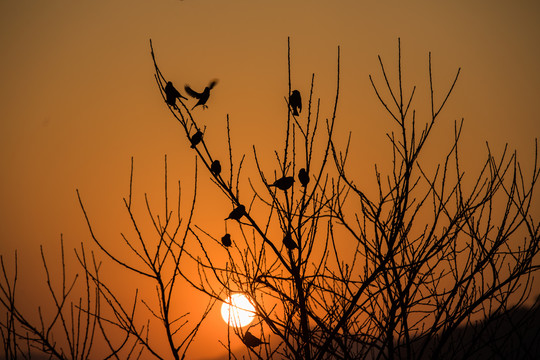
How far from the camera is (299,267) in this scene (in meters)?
3.55

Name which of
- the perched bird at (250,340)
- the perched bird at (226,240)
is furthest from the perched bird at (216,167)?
the perched bird at (250,340)

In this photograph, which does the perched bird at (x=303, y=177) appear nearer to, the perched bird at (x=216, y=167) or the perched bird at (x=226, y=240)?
the perched bird at (x=216, y=167)

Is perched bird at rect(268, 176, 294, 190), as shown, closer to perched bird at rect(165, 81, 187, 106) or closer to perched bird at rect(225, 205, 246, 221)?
perched bird at rect(225, 205, 246, 221)

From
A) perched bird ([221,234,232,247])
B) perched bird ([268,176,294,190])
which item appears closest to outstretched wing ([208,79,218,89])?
perched bird ([268,176,294,190])

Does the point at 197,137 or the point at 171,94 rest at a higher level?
the point at 171,94

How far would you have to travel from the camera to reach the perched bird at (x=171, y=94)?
3514mm

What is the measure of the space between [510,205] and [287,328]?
6.09ft

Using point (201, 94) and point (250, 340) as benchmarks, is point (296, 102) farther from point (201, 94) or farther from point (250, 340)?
point (250, 340)

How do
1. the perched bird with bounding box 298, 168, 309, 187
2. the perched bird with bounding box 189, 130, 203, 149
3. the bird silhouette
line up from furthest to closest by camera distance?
1. the bird silhouette
2. the perched bird with bounding box 298, 168, 309, 187
3. the perched bird with bounding box 189, 130, 203, 149

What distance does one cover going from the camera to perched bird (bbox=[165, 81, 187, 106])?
3.51 meters

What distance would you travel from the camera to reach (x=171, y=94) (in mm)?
3537

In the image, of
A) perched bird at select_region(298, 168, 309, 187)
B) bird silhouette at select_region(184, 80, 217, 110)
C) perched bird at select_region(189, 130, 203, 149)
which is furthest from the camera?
bird silhouette at select_region(184, 80, 217, 110)

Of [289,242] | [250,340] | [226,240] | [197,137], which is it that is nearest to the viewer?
[197,137]

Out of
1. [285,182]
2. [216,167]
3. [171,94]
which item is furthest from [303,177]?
[171,94]
